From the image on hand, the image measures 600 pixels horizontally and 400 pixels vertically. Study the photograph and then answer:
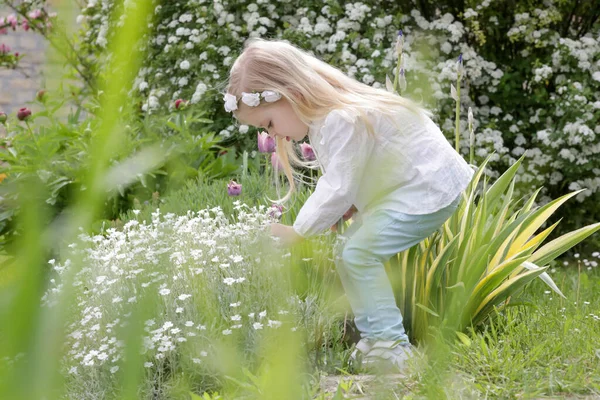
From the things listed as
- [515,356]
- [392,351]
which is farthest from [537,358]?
[392,351]

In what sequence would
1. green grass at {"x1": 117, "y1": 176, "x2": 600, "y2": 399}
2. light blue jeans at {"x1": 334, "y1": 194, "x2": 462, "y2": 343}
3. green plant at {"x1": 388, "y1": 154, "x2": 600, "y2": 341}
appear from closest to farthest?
green grass at {"x1": 117, "y1": 176, "x2": 600, "y2": 399} → light blue jeans at {"x1": 334, "y1": 194, "x2": 462, "y2": 343} → green plant at {"x1": 388, "y1": 154, "x2": 600, "y2": 341}

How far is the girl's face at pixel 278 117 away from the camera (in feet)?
8.21

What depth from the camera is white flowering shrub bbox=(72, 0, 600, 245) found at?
5.08 metres

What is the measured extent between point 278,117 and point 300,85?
13 centimetres

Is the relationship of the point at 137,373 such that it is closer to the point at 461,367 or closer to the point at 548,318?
the point at 461,367

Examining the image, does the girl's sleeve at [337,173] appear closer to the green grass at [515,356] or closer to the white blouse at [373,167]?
the white blouse at [373,167]

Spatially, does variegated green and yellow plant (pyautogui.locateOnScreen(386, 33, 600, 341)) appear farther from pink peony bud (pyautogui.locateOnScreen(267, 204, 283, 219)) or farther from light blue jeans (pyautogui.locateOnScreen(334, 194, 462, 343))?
A: pink peony bud (pyautogui.locateOnScreen(267, 204, 283, 219))

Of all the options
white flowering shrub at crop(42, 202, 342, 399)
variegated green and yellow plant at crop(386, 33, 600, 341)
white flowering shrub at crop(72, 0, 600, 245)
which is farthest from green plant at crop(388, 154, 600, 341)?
white flowering shrub at crop(72, 0, 600, 245)

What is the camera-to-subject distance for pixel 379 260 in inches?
98.4

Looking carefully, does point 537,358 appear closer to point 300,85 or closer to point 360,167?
point 360,167

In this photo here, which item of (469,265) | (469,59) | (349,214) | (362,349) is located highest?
(469,59)

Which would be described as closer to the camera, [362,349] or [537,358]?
[537,358]

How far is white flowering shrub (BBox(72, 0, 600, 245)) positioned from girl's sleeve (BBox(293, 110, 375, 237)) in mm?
2625

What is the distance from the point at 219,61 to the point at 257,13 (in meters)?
0.46
